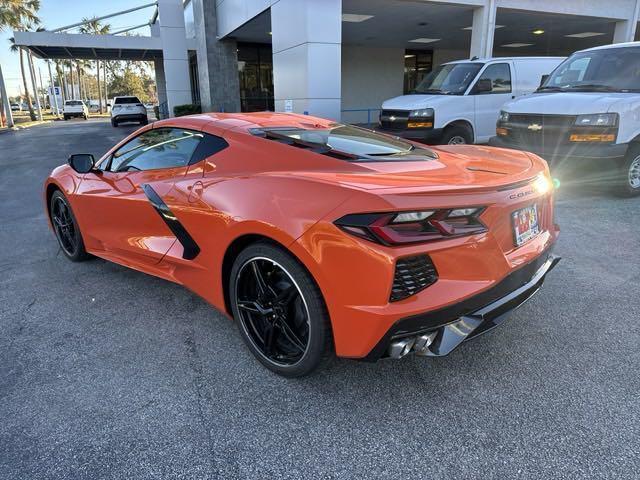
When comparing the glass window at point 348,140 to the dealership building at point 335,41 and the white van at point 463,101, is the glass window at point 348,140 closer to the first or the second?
the white van at point 463,101

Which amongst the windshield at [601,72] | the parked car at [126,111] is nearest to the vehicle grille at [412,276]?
→ the windshield at [601,72]

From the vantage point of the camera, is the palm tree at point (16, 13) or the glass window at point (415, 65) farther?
the palm tree at point (16, 13)

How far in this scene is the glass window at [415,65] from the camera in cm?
2244

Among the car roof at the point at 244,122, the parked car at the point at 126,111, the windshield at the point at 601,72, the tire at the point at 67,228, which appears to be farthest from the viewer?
the parked car at the point at 126,111

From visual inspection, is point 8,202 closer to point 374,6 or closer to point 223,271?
point 223,271

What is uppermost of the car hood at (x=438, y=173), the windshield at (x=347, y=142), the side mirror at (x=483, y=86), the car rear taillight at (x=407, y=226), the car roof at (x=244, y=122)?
the side mirror at (x=483, y=86)

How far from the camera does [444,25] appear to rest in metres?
15.7

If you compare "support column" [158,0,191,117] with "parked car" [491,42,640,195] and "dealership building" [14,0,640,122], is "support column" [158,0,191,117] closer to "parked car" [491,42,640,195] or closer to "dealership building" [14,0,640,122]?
"dealership building" [14,0,640,122]

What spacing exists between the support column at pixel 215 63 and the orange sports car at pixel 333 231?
1711 cm

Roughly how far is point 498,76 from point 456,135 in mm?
1593

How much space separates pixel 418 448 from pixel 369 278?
793 millimetres

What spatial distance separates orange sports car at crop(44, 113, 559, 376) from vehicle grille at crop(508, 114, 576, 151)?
11.0 feet

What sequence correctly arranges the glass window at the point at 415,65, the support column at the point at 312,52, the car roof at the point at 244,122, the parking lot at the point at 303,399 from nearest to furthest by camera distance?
the parking lot at the point at 303,399 < the car roof at the point at 244,122 < the support column at the point at 312,52 < the glass window at the point at 415,65

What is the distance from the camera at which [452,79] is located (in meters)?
9.59
